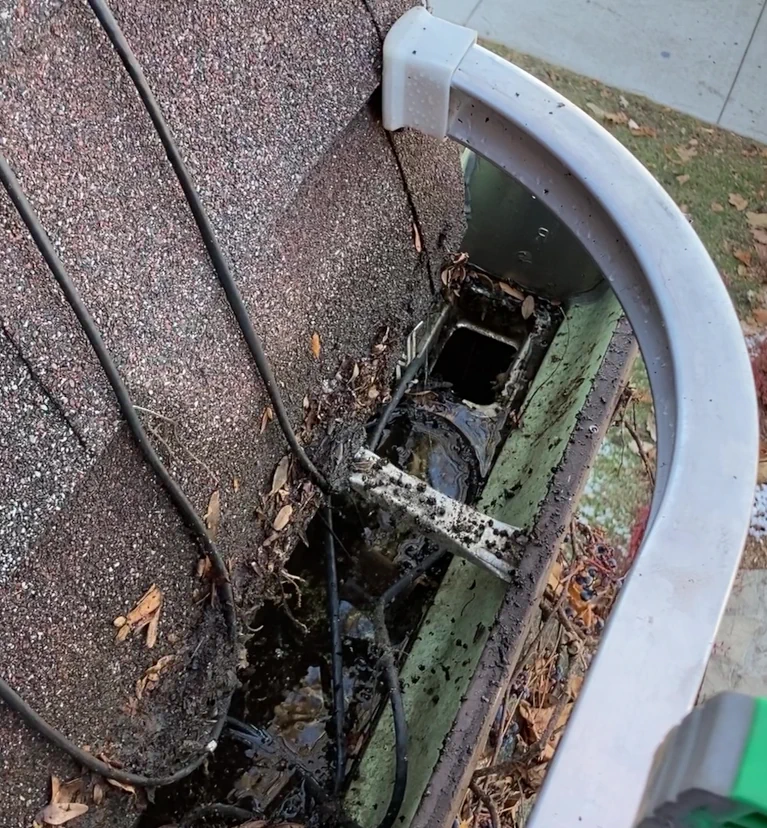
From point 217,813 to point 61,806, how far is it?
457 mm

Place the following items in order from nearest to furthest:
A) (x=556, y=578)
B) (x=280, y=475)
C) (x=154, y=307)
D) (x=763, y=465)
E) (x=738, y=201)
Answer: (x=154, y=307)
(x=280, y=475)
(x=556, y=578)
(x=763, y=465)
(x=738, y=201)

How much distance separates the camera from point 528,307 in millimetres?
2422

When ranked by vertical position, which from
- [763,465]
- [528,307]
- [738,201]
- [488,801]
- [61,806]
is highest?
[738,201]

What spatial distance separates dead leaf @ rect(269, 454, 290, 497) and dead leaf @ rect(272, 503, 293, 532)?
5 centimetres

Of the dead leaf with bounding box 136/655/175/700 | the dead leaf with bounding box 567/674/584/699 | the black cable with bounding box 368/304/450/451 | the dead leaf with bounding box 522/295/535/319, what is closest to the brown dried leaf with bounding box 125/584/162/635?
the dead leaf with bounding box 136/655/175/700

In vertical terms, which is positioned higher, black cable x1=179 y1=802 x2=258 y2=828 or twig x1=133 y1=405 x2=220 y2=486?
twig x1=133 y1=405 x2=220 y2=486

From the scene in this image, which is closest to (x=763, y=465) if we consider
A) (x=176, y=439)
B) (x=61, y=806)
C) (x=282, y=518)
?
(x=282, y=518)

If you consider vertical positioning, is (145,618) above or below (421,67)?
below

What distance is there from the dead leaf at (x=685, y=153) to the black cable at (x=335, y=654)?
2.69 m

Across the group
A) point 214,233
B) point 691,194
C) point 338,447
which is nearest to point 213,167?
point 214,233

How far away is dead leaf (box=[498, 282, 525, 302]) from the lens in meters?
2.44

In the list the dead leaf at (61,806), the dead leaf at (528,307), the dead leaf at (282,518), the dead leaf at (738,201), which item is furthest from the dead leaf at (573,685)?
the dead leaf at (738,201)

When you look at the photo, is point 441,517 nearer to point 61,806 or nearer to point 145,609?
point 145,609

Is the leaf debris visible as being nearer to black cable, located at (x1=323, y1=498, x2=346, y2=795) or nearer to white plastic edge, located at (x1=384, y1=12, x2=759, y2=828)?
black cable, located at (x1=323, y1=498, x2=346, y2=795)
